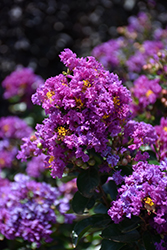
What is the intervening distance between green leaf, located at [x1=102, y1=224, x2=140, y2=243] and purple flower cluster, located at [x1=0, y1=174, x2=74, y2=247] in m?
0.49

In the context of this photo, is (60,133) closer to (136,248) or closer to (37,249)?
(136,248)

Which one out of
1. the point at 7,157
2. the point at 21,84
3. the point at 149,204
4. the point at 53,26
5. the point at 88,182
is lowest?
the point at 149,204

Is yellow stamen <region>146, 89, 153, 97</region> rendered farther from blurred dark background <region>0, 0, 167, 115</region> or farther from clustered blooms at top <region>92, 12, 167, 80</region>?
blurred dark background <region>0, 0, 167, 115</region>

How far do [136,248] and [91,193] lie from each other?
31 centimetres

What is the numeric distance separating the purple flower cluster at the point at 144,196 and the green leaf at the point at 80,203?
0.19 metres

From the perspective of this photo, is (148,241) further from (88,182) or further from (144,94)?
(144,94)

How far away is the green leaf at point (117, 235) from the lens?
3.81 feet

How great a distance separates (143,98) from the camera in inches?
74.0

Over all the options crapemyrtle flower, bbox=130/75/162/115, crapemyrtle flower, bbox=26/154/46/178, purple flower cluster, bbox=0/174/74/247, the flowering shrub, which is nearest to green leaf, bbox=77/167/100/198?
the flowering shrub

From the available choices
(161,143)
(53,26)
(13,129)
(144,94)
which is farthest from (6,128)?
(53,26)

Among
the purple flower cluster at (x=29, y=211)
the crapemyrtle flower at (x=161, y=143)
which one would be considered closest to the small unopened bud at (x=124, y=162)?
the crapemyrtle flower at (x=161, y=143)

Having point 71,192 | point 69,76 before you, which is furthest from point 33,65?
point 69,76

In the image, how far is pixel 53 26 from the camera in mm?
4105

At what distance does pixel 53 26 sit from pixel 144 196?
135 inches
